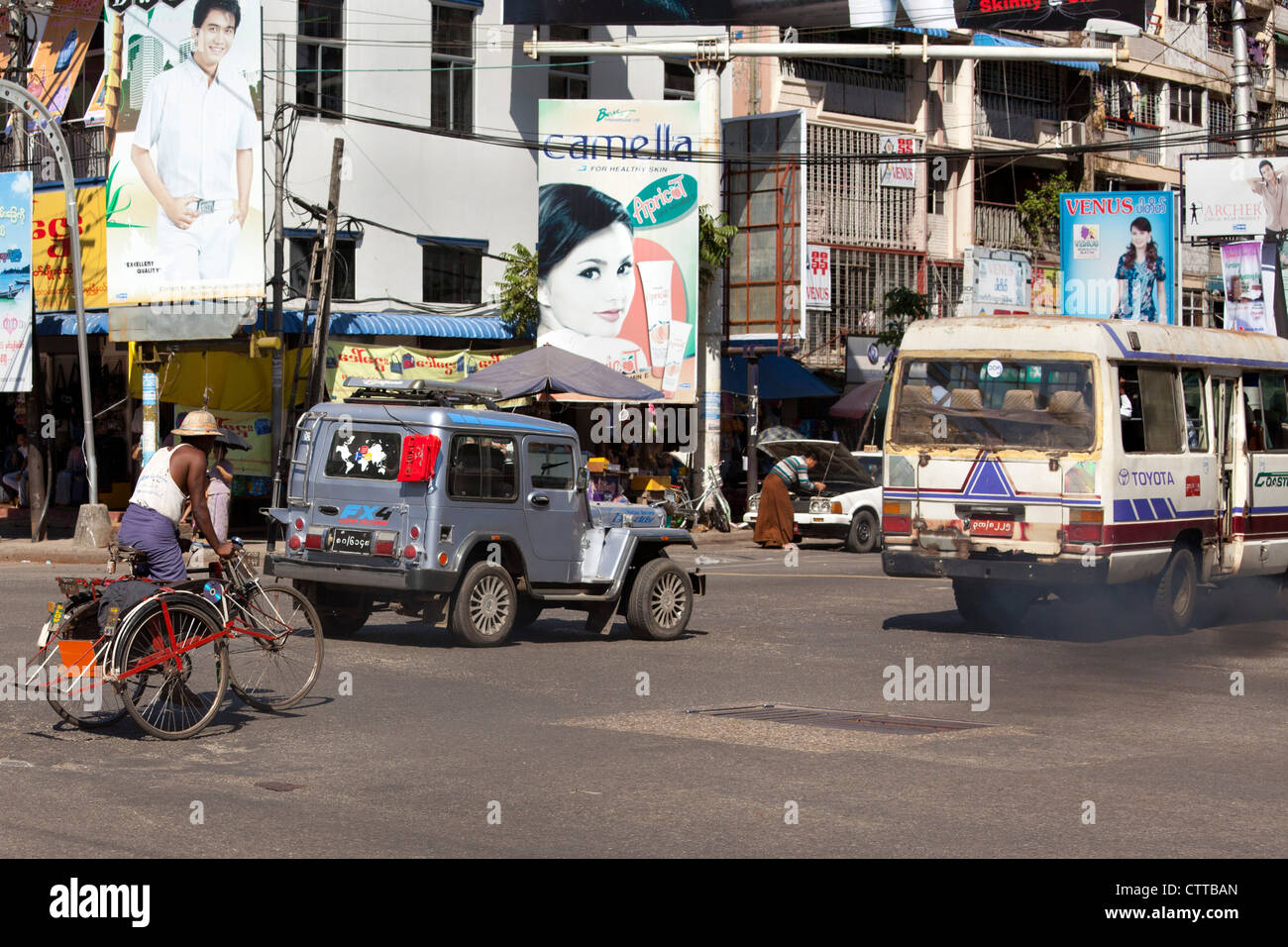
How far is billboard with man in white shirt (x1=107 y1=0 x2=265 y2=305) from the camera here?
26.6m

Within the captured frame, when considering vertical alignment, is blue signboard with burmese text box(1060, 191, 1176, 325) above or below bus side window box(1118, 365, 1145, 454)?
above

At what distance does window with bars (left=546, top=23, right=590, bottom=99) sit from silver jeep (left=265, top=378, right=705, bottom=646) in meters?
Answer: 19.8

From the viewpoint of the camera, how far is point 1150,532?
16.2 metres

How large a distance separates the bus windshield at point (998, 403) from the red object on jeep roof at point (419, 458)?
5.00 meters

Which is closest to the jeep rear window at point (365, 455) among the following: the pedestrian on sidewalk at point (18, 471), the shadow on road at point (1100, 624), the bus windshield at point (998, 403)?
the bus windshield at point (998, 403)

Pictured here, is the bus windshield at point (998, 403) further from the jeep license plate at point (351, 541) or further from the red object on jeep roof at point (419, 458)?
the jeep license plate at point (351, 541)

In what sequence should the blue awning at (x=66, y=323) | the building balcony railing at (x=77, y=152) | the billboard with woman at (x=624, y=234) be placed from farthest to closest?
the billboard with woman at (x=624, y=234)
the building balcony railing at (x=77, y=152)
the blue awning at (x=66, y=323)

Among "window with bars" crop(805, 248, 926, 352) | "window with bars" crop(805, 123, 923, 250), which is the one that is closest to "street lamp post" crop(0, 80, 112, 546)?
"window with bars" crop(805, 123, 923, 250)

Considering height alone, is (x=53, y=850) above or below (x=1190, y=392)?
below

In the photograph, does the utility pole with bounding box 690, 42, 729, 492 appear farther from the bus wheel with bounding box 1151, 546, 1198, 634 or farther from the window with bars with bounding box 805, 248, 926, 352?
the bus wheel with bounding box 1151, 546, 1198, 634

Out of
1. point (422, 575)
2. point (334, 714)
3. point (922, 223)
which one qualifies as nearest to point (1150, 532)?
point (422, 575)

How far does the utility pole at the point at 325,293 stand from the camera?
1032 inches

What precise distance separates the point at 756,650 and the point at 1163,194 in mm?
26858
